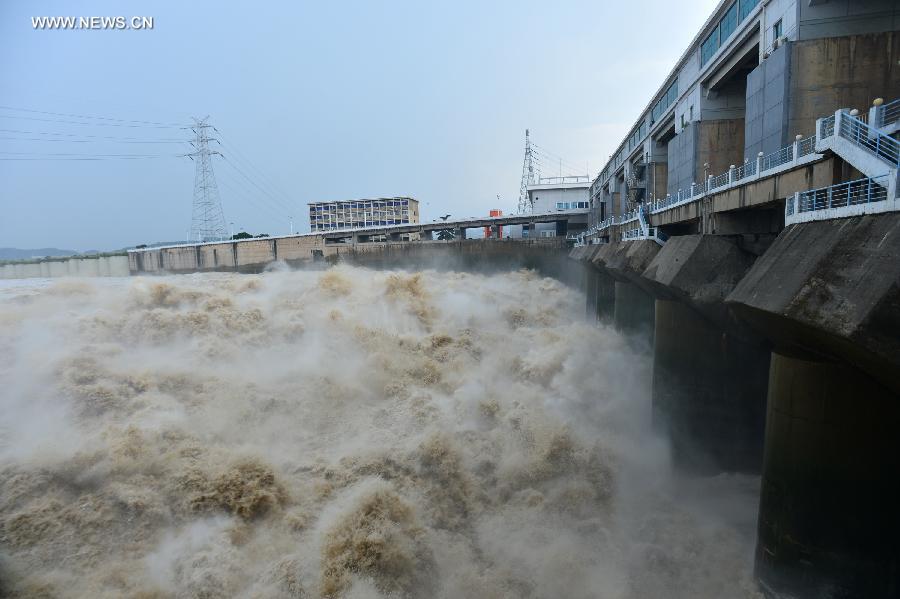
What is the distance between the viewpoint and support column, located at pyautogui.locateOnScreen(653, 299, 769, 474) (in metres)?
11.2

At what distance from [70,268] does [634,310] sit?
35745 millimetres

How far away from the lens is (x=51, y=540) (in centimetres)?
797

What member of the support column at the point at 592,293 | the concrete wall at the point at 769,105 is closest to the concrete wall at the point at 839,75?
the concrete wall at the point at 769,105

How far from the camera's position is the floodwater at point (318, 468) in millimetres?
7750

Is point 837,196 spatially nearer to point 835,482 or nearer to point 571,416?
point 835,482

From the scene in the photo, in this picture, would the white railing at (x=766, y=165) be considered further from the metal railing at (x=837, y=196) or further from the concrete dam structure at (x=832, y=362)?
the metal railing at (x=837, y=196)

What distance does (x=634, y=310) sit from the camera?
2048 centimetres

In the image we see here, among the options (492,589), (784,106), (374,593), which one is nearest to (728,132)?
(784,106)

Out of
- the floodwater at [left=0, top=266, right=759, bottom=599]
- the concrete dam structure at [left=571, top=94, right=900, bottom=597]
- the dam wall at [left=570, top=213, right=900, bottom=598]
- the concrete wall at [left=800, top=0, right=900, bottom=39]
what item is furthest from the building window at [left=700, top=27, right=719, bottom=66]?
the dam wall at [left=570, top=213, right=900, bottom=598]

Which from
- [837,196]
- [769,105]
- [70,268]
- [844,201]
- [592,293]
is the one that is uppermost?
[769,105]

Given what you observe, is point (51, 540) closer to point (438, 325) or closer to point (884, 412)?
point (884, 412)

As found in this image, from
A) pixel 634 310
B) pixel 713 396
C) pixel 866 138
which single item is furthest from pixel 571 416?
pixel 866 138

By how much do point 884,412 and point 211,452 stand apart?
11.4 m

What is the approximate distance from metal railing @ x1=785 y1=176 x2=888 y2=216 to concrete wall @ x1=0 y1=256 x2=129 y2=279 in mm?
37407
